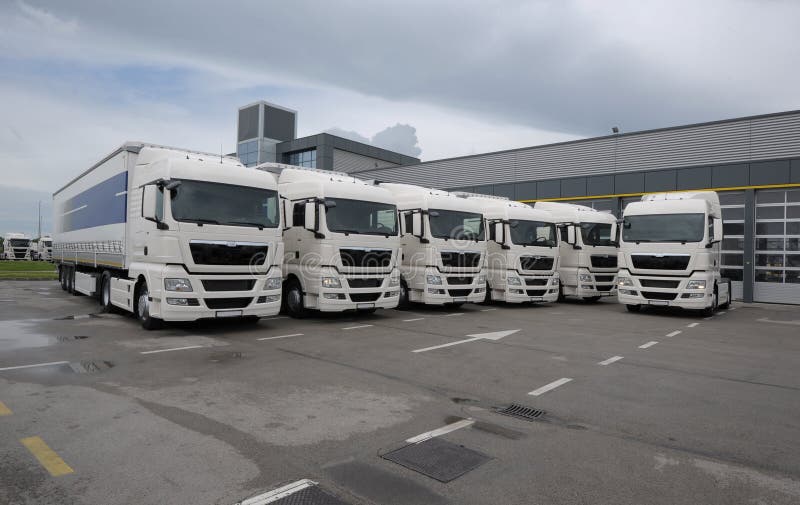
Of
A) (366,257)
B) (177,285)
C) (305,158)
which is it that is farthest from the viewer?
(305,158)

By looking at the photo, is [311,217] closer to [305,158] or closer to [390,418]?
[390,418]

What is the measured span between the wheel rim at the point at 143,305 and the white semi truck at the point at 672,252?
11.8 metres

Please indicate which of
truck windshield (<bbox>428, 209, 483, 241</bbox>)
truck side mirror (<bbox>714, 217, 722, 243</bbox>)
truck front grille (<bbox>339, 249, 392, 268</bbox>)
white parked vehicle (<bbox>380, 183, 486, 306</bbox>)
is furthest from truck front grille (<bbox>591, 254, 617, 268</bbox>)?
truck front grille (<bbox>339, 249, 392, 268</bbox>)

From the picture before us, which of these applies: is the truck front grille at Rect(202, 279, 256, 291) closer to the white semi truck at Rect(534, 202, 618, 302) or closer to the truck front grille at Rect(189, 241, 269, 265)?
the truck front grille at Rect(189, 241, 269, 265)

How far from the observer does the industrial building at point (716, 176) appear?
18.3 meters

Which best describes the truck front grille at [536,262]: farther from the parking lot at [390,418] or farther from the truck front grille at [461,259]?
the parking lot at [390,418]

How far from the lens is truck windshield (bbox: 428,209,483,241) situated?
43.4 ft

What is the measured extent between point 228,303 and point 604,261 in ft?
42.2

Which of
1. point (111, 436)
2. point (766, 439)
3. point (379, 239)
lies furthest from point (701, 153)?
point (111, 436)

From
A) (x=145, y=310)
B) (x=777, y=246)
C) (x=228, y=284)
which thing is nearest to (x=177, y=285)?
(x=228, y=284)

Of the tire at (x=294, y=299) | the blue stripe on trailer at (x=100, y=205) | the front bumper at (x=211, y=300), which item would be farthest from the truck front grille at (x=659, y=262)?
the blue stripe on trailer at (x=100, y=205)

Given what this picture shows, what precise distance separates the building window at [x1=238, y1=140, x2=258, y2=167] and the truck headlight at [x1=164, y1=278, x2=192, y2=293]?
39.2 metres

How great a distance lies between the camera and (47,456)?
12.2 ft

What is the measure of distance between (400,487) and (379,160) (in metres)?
Result: 45.7
